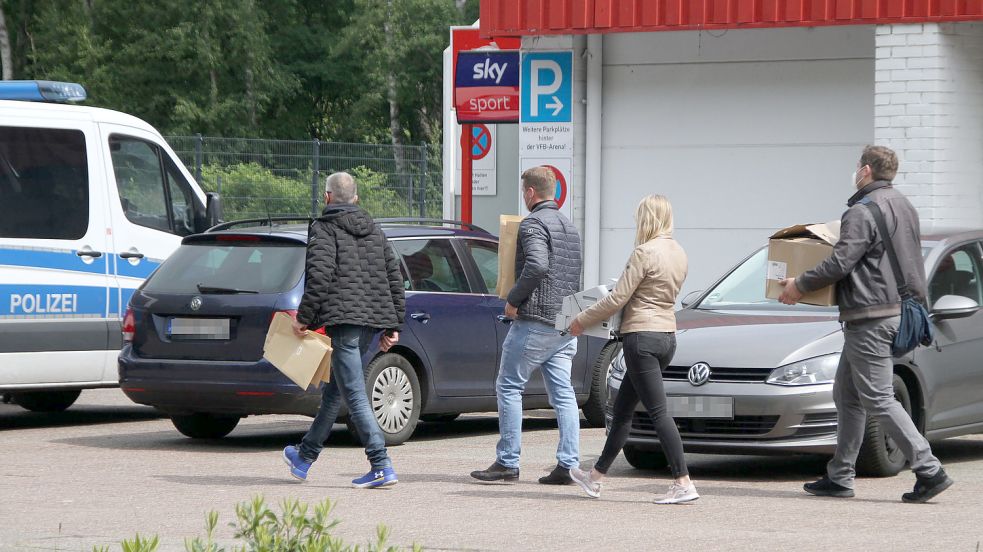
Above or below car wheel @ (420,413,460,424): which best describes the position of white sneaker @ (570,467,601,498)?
above

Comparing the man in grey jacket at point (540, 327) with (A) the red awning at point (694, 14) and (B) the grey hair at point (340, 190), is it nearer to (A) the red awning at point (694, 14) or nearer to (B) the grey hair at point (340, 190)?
(B) the grey hair at point (340, 190)

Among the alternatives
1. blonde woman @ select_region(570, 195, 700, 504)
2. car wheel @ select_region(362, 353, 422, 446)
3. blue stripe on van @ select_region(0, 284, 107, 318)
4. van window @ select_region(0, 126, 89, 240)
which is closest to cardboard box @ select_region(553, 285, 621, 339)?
blonde woman @ select_region(570, 195, 700, 504)

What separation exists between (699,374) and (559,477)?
100 cm

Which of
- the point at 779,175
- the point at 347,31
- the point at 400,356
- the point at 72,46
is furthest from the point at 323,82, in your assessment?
the point at 400,356

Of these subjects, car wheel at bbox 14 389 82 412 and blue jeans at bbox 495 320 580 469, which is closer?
blue jeans at bbox 495 320 580 469

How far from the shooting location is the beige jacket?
8.70m

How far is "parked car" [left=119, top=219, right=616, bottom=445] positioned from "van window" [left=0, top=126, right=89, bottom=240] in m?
1.27

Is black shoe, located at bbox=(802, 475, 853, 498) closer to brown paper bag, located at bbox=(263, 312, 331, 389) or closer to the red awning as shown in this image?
brown paper bag, located at bbox=(263, 312, 331, 389)

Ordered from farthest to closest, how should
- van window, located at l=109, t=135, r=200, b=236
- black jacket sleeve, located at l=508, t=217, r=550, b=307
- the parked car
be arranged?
van window, located at l=109, t=135, r=200, b=236, the parked car, black jacket sleeve, located at l=508, t=217, r=550, b=307

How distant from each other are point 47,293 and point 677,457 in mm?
5670

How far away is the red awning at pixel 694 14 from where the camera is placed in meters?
14.7

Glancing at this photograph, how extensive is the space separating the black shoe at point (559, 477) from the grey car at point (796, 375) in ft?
1.97

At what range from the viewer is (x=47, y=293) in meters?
12.3

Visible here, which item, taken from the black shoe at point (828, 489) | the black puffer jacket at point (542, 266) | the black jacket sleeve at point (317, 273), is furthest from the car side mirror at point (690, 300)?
the black jacket sleeve at point (317, 273)
